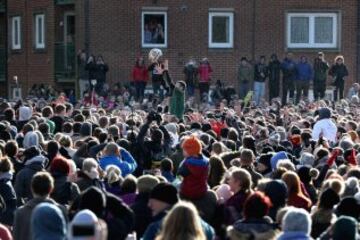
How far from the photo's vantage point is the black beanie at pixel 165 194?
12.8 meters

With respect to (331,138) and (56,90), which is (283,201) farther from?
(56,90)

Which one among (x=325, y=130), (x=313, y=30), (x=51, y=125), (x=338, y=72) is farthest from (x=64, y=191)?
(x=313, y=30)

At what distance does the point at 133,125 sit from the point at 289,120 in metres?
5.44

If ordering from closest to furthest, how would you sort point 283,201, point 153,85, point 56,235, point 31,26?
point 56,235, point 283,201, point 153,85, point 31,26

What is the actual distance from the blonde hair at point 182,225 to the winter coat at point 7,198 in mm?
5707

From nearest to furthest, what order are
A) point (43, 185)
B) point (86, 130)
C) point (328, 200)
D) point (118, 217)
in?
1. point (118, 217)
2. point (43, 185)
3. point (328, 200)
4. point (86, 130)

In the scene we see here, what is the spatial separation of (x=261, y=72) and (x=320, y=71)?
6.51 feet

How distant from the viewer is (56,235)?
39.0 ft

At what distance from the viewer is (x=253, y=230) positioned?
40.4ft

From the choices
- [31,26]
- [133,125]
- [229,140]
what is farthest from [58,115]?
[31,26]

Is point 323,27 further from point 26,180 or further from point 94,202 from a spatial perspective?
point 94,202

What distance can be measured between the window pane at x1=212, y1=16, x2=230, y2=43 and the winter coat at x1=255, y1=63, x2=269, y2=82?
4136 millimetres

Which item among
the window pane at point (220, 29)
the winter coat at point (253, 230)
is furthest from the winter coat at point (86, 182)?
the window pane at point (220, 29)

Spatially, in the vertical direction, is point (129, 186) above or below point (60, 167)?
below
